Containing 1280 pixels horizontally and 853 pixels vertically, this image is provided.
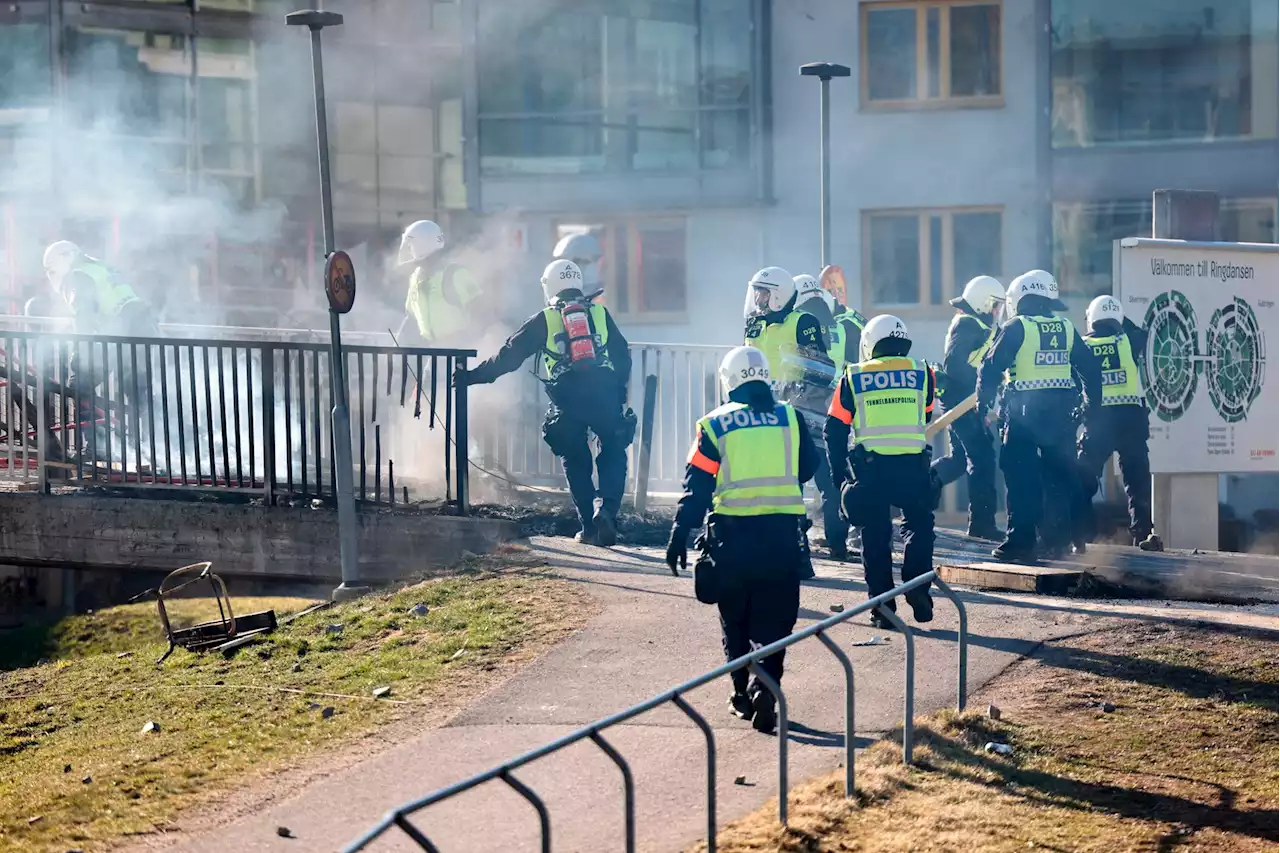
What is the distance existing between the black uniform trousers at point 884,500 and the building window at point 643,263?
15.5 meters

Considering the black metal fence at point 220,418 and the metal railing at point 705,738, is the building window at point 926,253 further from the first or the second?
the metal railing at point 705,738

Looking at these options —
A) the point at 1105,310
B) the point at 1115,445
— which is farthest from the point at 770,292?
the point at 1115,445

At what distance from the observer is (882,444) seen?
10031mm

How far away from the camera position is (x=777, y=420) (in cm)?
848

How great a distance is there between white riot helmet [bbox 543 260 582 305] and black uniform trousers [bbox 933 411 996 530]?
3.26 m

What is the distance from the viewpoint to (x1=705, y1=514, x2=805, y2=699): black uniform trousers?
830cm

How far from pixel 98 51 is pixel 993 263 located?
600 inches

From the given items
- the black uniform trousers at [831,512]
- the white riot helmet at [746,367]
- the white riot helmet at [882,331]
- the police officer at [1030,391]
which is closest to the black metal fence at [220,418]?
the black uniform trousers at [831,512]

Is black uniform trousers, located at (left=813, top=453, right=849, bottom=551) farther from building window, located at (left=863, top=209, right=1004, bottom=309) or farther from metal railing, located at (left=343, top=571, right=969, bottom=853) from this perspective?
building window, located at (left=863, top=209, right=1004, bottom=309)

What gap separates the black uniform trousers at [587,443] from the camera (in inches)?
512

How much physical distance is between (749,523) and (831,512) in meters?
4.89

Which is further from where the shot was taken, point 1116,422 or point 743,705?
point 1116,422

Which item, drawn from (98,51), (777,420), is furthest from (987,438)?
(98,51)

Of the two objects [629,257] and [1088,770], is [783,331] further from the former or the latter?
[629,257]
